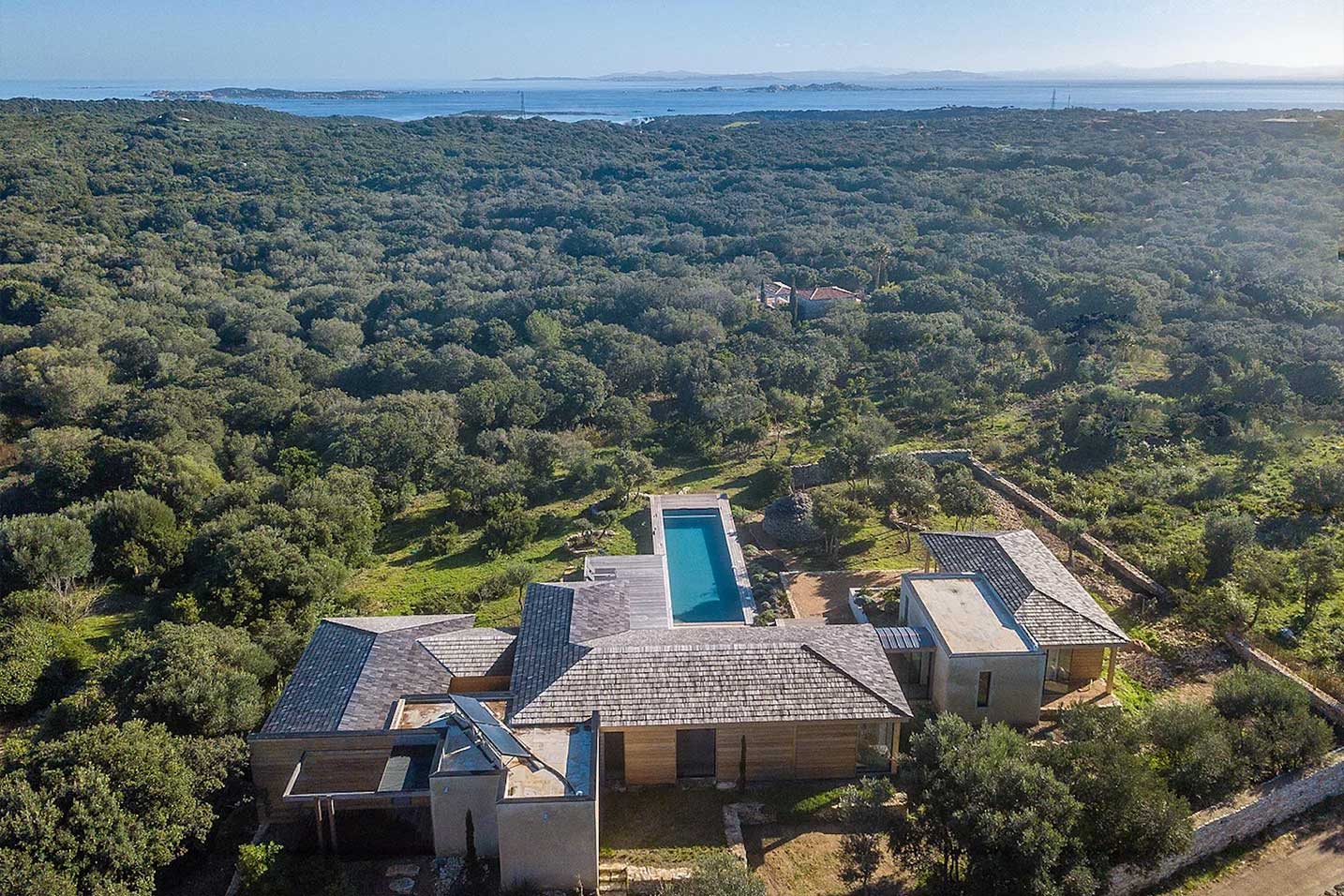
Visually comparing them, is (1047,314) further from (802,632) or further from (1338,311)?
(802,632)

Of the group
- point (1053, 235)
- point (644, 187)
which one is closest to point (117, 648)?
point (1053, 235)

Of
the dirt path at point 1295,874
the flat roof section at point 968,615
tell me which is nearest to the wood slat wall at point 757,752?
the flat roof section at point 968,615

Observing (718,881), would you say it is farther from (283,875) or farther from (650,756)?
(283,875)

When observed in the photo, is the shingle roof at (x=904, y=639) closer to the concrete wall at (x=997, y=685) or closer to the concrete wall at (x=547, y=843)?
the concrete wall at (x=997, y=685)

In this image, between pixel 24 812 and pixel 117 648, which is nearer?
pixel 24 812

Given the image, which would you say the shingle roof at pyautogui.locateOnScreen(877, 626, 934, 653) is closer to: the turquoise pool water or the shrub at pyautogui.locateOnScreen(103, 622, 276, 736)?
the turquoise pool water

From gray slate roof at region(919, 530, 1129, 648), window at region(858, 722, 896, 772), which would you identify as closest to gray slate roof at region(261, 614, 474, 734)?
window at region(858, 722, 896, 772)
